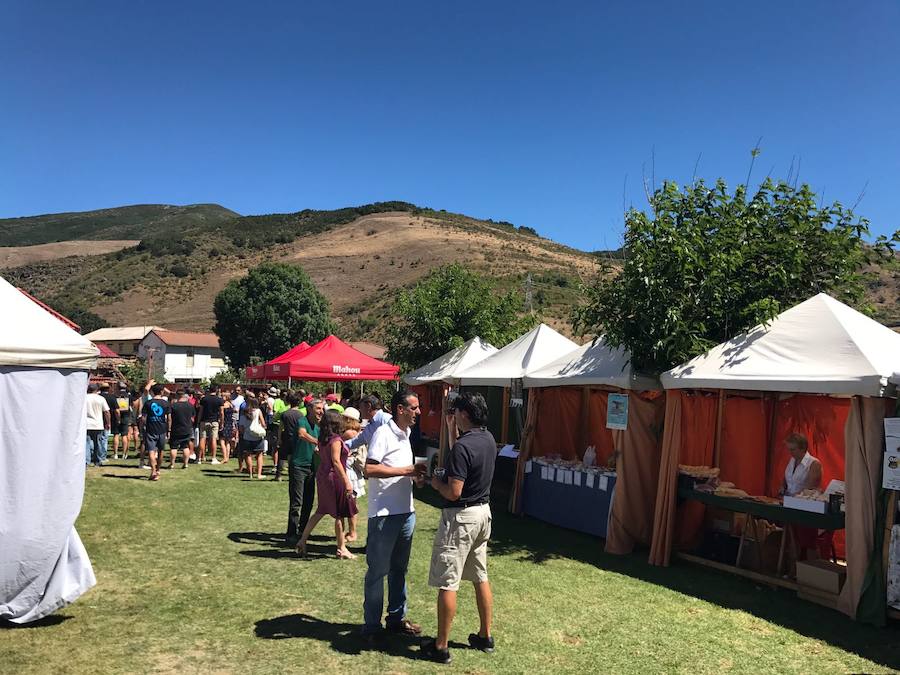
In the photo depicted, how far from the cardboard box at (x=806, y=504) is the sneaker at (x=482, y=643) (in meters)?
3.81

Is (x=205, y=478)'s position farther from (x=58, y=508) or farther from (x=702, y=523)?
(x=702, y=523)

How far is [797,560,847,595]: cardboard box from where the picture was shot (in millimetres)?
6398

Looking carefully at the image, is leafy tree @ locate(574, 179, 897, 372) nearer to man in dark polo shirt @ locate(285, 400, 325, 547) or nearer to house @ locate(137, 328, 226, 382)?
man in dark polo shirt @ locate(285, 400, 325, 547)

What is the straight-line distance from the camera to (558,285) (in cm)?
5528

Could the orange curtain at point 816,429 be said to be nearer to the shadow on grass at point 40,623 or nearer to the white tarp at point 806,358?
the white tarp at point 806,358

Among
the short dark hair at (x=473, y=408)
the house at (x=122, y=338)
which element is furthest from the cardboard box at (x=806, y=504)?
the house at (x=122, y=338)

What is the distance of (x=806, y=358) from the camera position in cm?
700

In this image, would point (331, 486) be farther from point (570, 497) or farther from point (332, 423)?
point (570, 497)

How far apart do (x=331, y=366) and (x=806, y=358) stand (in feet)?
30.1

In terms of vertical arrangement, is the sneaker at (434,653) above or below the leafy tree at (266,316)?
below

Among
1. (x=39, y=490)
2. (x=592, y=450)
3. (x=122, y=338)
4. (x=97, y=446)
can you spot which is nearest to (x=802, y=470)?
(x=592, y=450)

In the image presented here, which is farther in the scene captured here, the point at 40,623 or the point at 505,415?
the point at 505,415

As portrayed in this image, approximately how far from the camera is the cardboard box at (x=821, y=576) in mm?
6398

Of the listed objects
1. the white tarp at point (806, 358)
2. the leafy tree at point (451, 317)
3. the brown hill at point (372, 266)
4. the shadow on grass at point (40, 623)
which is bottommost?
the shadow on grass at point (40, 623)
